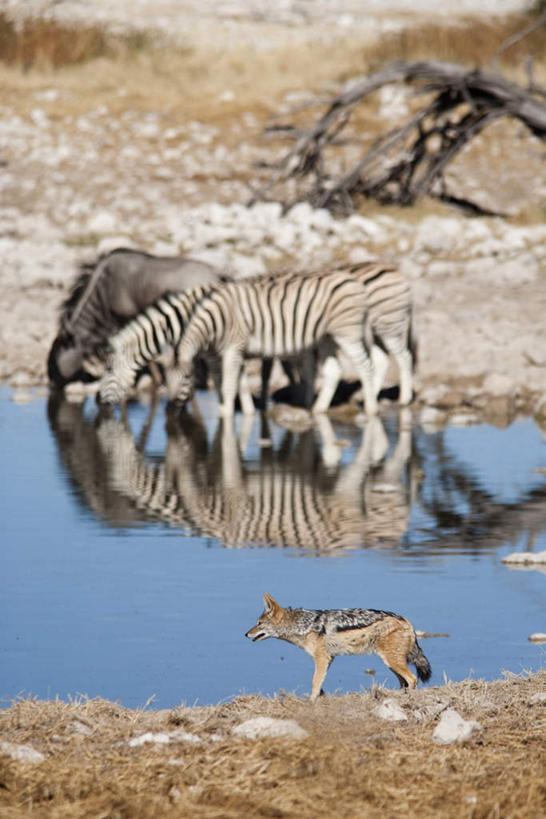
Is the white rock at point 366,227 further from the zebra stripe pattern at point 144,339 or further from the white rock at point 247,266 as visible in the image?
the zebra stripe pattern at point 144,339

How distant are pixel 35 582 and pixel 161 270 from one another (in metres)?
8.36

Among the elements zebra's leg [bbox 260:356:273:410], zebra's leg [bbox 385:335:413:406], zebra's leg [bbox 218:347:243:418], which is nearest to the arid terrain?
zebra's leg [bbox 385:335:413:406]

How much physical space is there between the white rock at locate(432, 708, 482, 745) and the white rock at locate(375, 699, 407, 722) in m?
0.19

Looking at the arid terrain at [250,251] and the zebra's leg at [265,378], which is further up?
the arid terrain at [250,251]

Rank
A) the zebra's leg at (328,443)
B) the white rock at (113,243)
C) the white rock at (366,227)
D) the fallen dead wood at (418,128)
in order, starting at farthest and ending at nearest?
the fallen dead wood at (418,128), the white rock at (366,227), the white rock at (113,243), the zebra's leg at (328,443)

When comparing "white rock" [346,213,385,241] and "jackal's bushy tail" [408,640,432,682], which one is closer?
"jackal's bushy tail" [408,640,432,682]

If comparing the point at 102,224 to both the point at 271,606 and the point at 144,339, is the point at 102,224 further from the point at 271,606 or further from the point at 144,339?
the point at 271,606

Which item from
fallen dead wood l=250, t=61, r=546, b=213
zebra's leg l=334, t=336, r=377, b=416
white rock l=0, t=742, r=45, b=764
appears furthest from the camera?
fallen dead wood l=250, t=61, r=546, b=213

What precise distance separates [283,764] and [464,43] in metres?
33.2

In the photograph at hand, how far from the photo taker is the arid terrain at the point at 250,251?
4.26m

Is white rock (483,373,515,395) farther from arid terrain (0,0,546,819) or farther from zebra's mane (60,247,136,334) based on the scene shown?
zebra's mane (60,247,136,334)

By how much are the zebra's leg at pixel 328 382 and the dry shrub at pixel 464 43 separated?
2014 cm

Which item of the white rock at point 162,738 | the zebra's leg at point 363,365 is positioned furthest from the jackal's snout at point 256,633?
the zebra's leg at point 363,365

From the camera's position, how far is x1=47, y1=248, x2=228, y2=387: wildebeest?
15.2 meters
